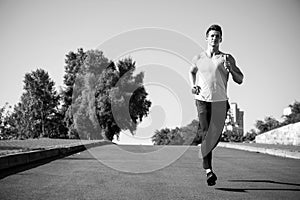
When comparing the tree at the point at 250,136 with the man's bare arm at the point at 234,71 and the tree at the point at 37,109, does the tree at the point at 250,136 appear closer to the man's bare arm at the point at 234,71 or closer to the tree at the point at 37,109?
the tree at the point at 37,109

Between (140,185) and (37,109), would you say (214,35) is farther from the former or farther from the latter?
(37,109)

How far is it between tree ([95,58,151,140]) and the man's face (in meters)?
41.2

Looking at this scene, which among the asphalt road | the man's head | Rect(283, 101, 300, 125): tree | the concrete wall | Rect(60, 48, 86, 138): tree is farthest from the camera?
Rect(283, 101, 300, 125): tree

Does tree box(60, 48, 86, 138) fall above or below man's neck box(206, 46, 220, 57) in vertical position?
above

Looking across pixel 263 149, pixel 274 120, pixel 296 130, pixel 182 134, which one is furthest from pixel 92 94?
pixel 182 134

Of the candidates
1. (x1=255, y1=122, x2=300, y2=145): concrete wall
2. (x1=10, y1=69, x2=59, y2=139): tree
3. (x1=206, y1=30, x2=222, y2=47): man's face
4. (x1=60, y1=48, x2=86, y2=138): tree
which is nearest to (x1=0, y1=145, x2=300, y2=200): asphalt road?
(x1=206, y1=30, x2=222, y2=47): man's face

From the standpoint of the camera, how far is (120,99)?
4891 centimetres

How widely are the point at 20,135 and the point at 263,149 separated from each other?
5847cm

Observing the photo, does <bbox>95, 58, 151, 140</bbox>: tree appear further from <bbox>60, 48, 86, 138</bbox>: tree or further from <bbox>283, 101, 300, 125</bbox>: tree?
<bbox>283, 101, 300, 125</bbox>: tree

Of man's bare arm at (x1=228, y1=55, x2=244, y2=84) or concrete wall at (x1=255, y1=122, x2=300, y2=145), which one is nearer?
man's bare arm at (x1=228, y1=55, x2=244, y2=84)

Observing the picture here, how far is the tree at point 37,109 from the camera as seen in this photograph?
235ft

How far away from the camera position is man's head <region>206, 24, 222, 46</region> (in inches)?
265

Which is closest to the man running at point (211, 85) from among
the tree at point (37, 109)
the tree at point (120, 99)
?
the tree at point (120, 99)

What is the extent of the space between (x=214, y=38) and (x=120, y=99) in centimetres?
4237
